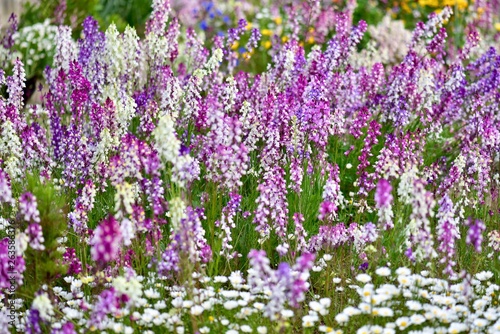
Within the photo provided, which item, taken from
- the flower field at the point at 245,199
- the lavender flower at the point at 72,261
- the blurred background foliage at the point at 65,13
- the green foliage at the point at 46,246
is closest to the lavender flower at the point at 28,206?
the flower field at the point at 245,199

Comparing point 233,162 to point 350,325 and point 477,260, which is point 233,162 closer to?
point 350,325

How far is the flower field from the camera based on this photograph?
364cm

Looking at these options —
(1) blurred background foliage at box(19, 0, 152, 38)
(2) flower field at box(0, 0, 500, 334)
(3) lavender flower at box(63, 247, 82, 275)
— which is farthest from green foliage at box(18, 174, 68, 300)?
(1) blurred background foliage at box(19, 0, 152, 38)

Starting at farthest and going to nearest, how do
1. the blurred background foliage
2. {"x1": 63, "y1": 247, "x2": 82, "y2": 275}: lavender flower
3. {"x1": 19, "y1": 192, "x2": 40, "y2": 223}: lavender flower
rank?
the blurred background foliage < {"x1": 63, "y1": 247, "x2": 82, "y2": 275}: lavender flower < {"x1": 19, "y1": 192, "x2": 40, "y2": 223}: lavender flower

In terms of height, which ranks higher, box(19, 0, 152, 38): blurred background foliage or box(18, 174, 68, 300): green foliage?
box(19, 0, 152, 38): blurred background foliage

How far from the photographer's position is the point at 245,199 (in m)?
5.02

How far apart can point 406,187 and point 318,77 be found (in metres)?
1.43

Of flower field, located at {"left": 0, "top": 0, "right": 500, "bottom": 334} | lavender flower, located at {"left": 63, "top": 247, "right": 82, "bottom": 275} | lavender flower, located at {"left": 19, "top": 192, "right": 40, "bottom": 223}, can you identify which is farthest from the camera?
lavender flower, located at {"left": 63, "top": 247, "right": 82, "bottom": 275}

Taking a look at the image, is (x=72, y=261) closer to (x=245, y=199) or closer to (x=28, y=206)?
(x=28, y=206)

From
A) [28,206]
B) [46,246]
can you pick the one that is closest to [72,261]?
[46,246]

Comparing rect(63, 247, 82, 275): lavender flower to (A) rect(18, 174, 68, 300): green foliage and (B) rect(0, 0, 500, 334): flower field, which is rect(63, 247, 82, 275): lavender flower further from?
(A) rect(18, 174, 68, 300): green foliage

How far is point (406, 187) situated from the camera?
3.91m

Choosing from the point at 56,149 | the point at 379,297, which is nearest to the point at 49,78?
the point at 56,149

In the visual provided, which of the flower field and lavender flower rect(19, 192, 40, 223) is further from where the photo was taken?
the flower field
